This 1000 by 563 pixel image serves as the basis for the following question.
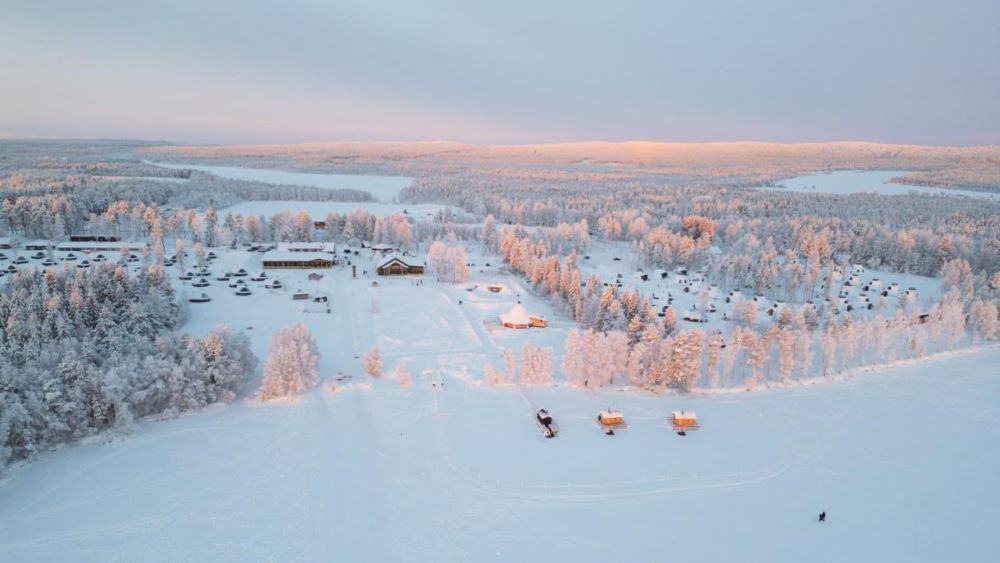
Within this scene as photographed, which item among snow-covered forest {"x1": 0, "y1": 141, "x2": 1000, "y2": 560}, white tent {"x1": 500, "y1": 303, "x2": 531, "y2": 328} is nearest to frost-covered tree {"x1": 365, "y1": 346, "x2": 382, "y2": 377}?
snow-covered forest {"x1": 0, "y1": 141, "x2": 1000, "y2": 560}

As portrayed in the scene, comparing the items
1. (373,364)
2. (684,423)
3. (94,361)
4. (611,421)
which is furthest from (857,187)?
(94,361)

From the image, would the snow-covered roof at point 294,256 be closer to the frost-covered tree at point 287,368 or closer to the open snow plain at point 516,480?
the open snow plain at point 516,480

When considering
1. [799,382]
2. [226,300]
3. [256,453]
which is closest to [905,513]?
[799,382]

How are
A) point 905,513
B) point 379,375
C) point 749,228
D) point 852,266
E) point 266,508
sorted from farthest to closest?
1. point 749,228
2. point 852,266
3. point 379,375
4. point 905,513
5. point 266,508

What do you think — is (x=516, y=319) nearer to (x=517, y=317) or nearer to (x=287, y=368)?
(x=517, y=317)

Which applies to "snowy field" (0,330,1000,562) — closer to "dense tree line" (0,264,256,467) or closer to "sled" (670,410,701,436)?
"sled" (670,410,701,436)

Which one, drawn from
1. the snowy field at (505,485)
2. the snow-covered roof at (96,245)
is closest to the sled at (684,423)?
the snowy field at (505,485)

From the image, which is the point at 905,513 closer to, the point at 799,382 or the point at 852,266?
the point at 799,382
